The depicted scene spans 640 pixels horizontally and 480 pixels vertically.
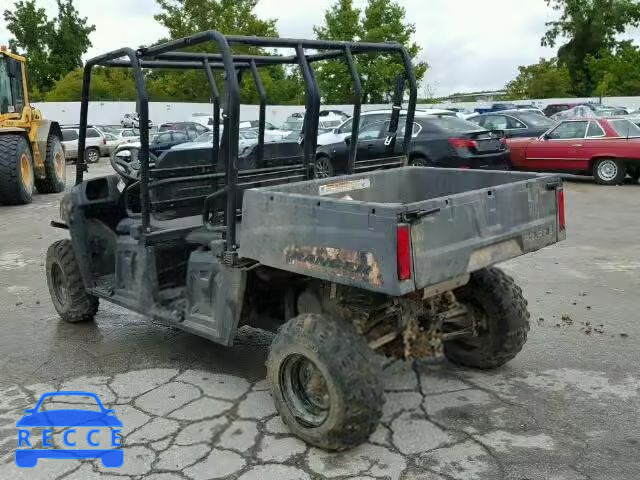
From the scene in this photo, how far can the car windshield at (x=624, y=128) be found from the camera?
46.3 feet

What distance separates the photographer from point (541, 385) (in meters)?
4.46

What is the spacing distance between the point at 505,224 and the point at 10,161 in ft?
37.4

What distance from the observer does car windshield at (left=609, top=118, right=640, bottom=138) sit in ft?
46.3

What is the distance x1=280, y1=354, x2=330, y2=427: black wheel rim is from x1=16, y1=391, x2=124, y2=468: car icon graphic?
0.94 metres

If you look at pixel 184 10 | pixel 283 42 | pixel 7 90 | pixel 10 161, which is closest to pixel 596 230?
pixel 283 42

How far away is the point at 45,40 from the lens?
214ft

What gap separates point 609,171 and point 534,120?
12.6 feet

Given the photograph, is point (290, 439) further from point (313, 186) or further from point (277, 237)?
point (313, 186)

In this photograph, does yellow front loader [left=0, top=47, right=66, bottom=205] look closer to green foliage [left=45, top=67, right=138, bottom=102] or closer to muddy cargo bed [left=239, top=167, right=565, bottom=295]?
muddy cargo bed [left=239, top=167, right=565, bottom=295]

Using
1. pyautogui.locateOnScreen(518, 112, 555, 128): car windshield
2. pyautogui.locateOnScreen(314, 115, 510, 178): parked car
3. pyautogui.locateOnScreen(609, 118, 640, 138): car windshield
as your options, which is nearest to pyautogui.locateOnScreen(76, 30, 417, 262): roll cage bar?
pyautogui.locateOnScreen(314, 115, 510, 178): parked car

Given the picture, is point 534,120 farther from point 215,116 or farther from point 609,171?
point 215,116

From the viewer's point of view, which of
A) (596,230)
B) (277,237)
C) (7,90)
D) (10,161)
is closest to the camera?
(277,237)

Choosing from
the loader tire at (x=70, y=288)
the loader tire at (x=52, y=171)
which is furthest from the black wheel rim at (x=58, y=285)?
the loader tire at (x=52, y=171)

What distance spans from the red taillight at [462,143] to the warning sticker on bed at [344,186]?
8.68m
